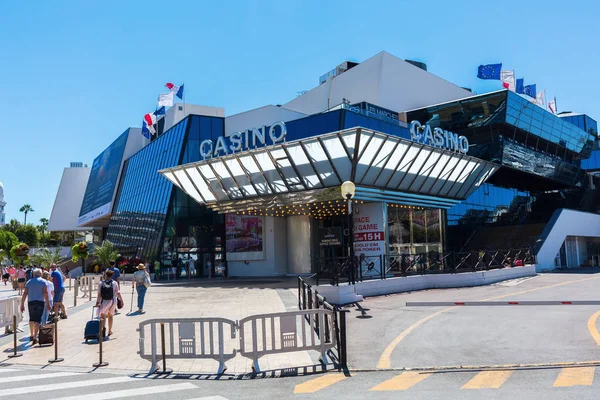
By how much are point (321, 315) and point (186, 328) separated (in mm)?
2591

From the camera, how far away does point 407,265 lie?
2227 cm

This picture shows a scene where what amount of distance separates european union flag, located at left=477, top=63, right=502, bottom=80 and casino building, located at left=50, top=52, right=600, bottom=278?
3.93 meters

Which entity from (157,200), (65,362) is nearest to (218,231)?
(157,200)

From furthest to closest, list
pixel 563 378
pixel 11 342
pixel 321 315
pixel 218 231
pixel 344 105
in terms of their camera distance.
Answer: pixel 218 231
pixel 344 105
pixel 11 342
pixel 321 315
pixel 563 378

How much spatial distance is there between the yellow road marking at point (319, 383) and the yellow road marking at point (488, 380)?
6.68 feet

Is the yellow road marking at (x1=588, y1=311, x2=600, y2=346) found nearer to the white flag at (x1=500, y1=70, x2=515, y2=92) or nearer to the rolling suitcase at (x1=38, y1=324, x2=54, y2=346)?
the rolling suitcase at (x1=38, y1=324, x2=54, y2=346)

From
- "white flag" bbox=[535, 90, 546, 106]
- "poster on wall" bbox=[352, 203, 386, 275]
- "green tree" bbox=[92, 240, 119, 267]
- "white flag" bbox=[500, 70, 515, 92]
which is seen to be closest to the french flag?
"green tree" bbox=[92, 240, 119, 267]

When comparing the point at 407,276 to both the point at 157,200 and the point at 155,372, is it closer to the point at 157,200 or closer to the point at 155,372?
the point at 155,372

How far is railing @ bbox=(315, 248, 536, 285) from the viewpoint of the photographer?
19.4 metres

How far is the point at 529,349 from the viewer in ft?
32.6

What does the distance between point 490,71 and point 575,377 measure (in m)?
43.8

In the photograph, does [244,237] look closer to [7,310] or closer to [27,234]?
[7,310]

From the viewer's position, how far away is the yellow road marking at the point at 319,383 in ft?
24.5

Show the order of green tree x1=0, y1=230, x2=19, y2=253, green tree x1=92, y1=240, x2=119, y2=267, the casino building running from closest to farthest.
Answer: the casino building, green tree x1=92, y1=240, x2=119, y2=267, green tree x1=0, y1=230, x2=19, y2=253
